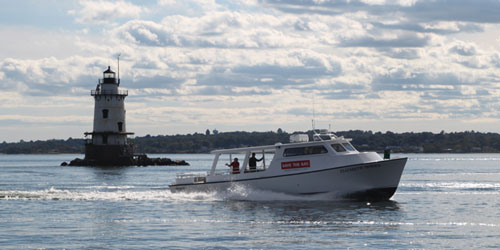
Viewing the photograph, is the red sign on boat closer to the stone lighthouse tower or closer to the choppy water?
the choppy water

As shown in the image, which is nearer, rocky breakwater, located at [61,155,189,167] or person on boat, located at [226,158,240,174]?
person on boat, located at [226,158,240,174]

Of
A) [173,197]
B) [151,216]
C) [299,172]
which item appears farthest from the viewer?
[173,197]

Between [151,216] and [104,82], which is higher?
[104,82]

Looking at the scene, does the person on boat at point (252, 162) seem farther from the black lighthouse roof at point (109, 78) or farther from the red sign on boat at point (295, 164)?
the black lighthouse roof at point (109, 78)

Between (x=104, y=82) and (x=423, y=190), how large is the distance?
57.0 metres

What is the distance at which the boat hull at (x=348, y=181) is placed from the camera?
102 feet

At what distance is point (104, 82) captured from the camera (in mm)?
90312

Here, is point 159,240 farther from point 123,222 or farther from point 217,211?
point 217,211

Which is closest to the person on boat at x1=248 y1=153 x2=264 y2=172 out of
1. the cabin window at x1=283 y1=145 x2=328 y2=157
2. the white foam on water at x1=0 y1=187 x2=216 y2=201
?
the cabin window at x1=283 y1=145 x2=328 y2=157

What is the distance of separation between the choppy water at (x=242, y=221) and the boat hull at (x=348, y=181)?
1.56 ft

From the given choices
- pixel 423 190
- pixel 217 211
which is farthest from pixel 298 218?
pixel 423 190

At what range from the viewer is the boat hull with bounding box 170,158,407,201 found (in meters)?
31.2

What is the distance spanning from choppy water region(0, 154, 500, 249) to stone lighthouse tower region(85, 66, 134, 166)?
51459mm

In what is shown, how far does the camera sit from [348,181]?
1237 inches
